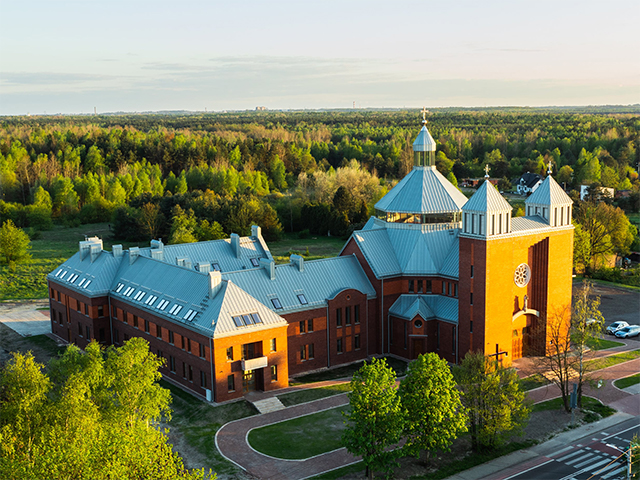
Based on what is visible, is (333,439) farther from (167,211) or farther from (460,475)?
(167,211)

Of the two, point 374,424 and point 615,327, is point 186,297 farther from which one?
point 615,327

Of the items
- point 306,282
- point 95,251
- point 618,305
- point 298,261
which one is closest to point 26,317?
point 95,251

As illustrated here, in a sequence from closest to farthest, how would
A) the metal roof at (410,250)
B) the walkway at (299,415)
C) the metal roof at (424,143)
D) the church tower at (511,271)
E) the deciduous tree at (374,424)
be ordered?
the deciduous tree at (374,424)
the walkway at (299,415)
the church tower at (511,271)
the metal roof at (410,250)
the metal roof at (424,143)

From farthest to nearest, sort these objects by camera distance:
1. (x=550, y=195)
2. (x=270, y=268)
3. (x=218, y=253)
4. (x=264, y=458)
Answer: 1. (x=218, y=253)
2. (x=270, y=268)
3. (x=550, y=195)
4. (x=264, y=458)

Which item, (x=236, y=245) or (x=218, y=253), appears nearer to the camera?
(x=218, y=253)

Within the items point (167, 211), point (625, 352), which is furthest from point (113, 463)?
point (167, 211)

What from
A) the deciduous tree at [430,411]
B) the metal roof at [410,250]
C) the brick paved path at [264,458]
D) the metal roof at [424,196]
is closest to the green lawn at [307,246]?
the metal roof at [424,196]

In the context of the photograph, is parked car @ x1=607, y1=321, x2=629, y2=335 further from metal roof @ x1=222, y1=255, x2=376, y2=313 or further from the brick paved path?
the brick paved path

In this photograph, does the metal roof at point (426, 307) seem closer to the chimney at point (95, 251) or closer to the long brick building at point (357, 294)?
the long brick building at point (357, 294)
